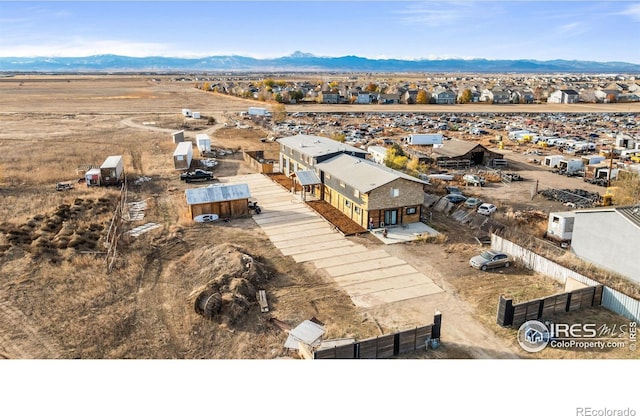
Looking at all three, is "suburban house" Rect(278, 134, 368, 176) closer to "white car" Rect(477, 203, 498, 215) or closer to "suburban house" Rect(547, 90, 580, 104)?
"white car" Rect(477, 203, 498, 215)

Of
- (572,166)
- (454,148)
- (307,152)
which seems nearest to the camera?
(307,152)

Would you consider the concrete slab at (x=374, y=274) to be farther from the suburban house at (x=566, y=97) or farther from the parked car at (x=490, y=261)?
the suburban house at (x=566, y=97)

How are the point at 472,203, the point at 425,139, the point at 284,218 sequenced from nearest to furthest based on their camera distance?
the point at 284,218
the point at 472,203
the point at 425,139

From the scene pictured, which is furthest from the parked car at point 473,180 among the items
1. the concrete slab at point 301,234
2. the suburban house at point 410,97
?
the suburban house at point 410,97

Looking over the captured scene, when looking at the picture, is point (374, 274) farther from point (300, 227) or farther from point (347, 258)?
point (300, 227)

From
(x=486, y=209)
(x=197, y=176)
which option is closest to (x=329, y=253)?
(x=486, y=209)

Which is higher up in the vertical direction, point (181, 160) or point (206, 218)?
point (181, 160)

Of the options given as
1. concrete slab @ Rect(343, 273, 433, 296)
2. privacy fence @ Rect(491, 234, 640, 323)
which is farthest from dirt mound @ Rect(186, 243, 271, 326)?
privacy fence @ Rect(491, 234, 640, 323)

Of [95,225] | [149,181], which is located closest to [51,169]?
[149,181]
